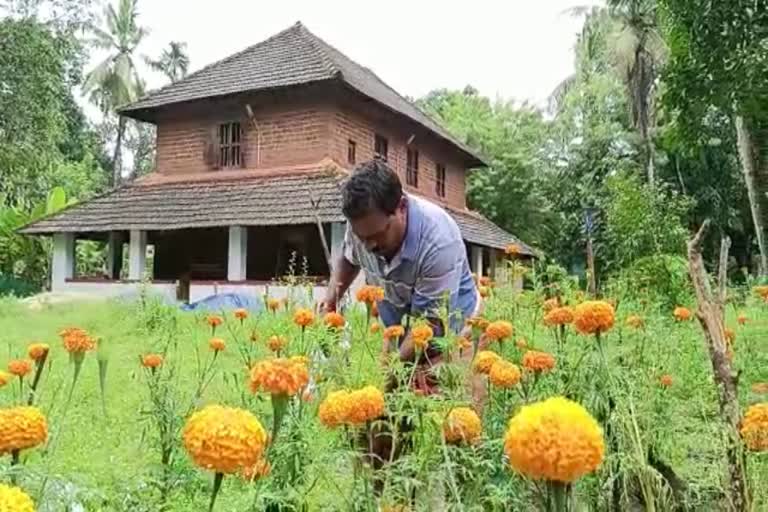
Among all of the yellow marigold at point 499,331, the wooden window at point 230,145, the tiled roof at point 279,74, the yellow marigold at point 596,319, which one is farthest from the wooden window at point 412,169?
the yellow marigold at point 596,319

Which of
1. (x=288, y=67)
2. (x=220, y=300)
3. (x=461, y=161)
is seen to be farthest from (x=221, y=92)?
(x=461, y=161)

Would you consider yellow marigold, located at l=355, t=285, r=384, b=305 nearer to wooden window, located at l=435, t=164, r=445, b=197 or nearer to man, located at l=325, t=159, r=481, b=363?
man, located at l=325, t=159, r=481, b=363

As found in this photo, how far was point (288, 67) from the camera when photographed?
58.0 ft

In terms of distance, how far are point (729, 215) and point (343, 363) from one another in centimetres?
2614

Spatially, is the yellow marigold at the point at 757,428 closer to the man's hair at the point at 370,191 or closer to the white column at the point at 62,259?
the man's hair at the point at 370,191

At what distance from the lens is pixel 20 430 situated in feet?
4.14

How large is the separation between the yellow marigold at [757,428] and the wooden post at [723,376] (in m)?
0.16

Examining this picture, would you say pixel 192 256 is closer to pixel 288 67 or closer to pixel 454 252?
pixel 288 67

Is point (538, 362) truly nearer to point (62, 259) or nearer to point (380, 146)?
point (380, 146)

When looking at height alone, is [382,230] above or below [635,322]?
above

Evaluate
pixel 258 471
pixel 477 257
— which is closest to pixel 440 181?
pixel 477 257

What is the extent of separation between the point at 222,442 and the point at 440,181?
69.9 ft

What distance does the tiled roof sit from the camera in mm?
16938

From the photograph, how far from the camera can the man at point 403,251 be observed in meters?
2.69
